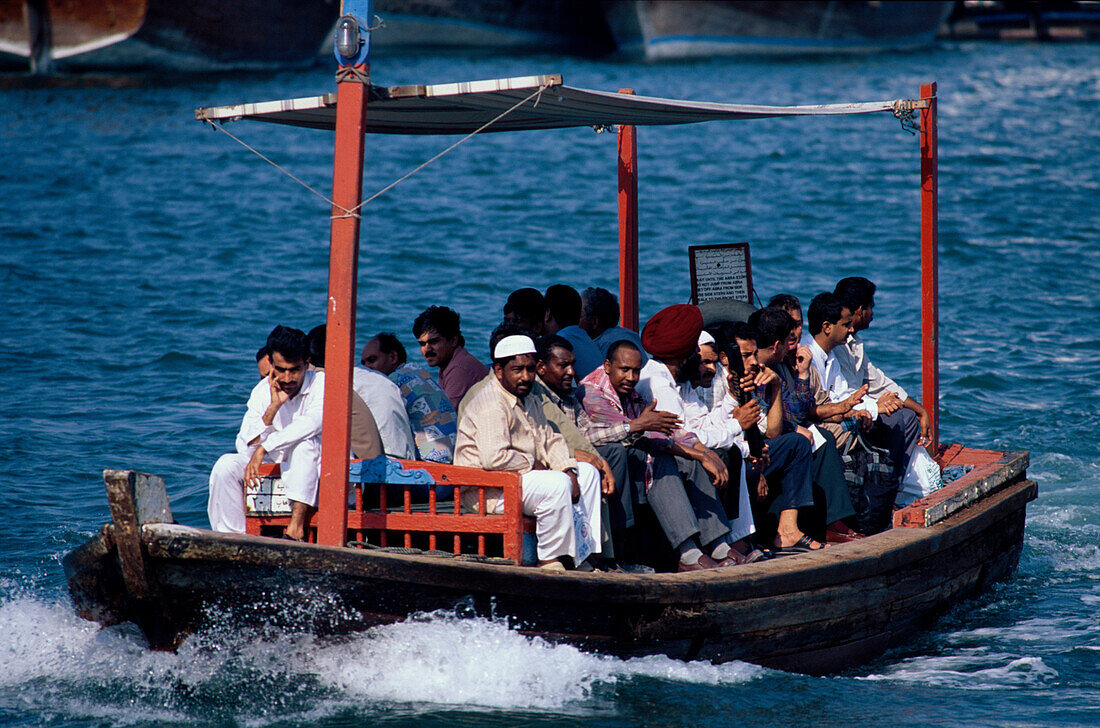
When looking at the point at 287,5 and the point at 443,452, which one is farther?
the point at 287,5

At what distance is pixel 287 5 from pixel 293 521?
28.2 meters

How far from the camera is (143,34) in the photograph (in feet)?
89.9

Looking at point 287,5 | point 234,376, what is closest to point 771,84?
point 287,5

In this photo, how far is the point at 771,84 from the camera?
2975 centimetres

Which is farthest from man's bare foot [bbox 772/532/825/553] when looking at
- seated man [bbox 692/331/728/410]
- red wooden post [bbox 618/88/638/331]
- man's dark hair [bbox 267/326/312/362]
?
man's dark hair [bbox 267/326/312/362]

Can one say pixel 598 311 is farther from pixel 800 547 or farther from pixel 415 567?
pixel 415 567

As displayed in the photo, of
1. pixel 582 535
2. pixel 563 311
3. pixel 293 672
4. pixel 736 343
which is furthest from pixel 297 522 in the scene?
pixel 563 311

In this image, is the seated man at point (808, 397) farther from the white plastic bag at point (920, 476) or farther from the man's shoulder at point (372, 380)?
the man's shoulder at point (372, 380)

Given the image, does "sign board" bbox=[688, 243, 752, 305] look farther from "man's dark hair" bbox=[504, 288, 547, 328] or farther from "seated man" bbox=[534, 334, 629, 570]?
"seated man" bbox=[534, 334, 629, 570]

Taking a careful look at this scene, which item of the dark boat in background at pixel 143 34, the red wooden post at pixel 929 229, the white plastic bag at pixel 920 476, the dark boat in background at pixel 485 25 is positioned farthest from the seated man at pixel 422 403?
the dark boat in background at pixel 485 25

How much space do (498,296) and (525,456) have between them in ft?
32.6

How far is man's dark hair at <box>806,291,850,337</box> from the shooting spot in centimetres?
665

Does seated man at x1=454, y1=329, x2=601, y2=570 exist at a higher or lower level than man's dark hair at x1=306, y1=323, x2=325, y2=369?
lower

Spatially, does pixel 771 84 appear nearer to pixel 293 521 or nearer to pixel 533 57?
pixel 533 57
